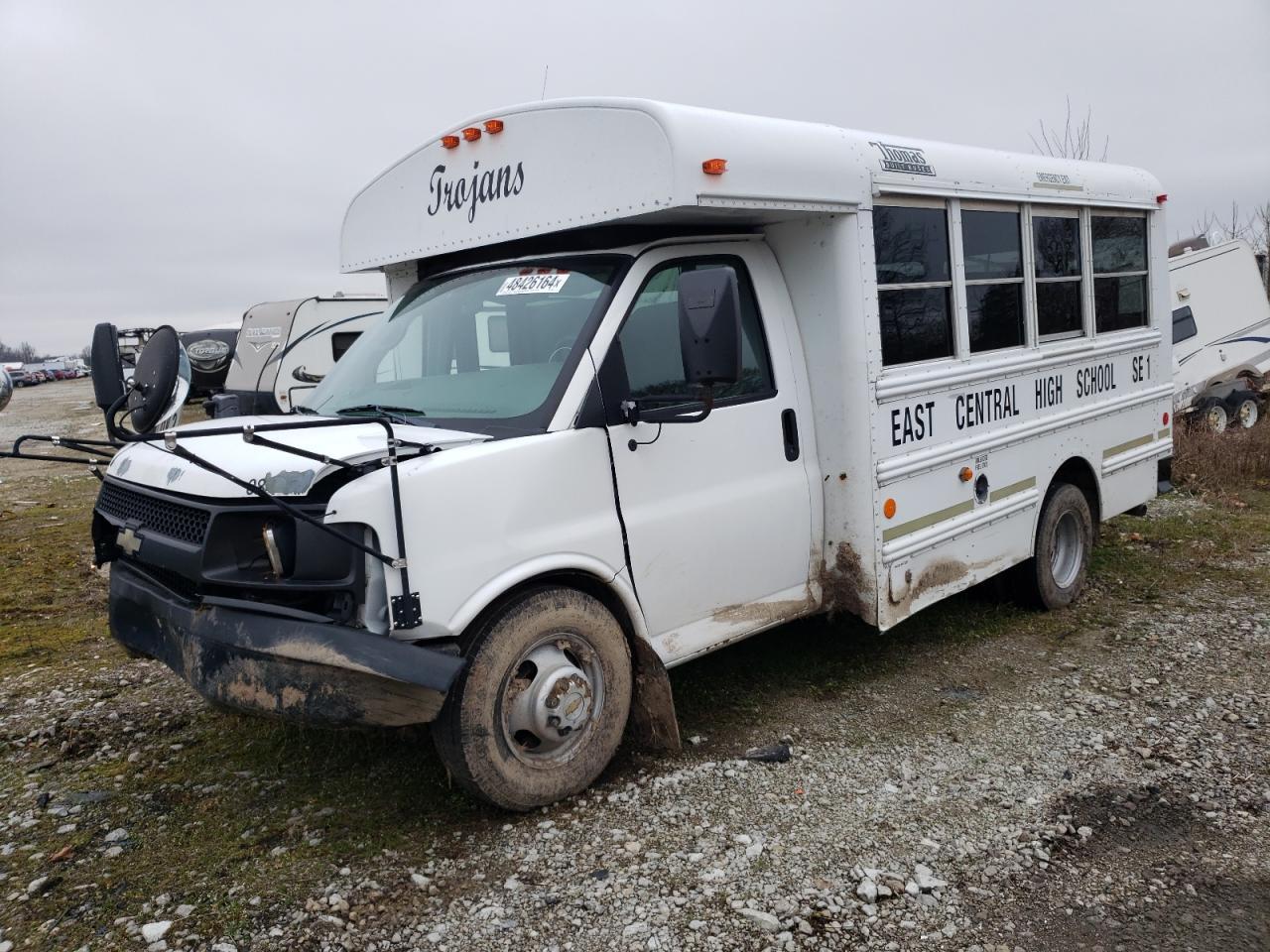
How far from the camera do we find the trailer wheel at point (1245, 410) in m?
15.6

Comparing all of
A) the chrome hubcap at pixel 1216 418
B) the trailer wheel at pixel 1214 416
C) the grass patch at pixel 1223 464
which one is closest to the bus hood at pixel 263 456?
the grass patch at pixel 1223 464

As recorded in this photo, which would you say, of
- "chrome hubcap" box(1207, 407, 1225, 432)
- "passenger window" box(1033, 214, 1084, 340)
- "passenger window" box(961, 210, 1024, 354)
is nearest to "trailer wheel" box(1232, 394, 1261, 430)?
"chrome hubcap" box(1207, 407, 1225, 432)

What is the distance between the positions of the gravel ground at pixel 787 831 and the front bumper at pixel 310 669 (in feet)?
2.07

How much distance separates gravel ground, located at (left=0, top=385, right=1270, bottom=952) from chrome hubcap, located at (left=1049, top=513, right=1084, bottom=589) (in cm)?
114

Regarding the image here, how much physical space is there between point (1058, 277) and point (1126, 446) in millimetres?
1532

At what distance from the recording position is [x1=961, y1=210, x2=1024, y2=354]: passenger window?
5.37 meters

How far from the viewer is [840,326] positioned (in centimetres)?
457

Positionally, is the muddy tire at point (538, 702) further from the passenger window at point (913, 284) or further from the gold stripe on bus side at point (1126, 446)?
the gold stripe on bus side at point (1126, 446)

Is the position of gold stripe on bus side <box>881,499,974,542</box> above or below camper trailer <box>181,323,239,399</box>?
below

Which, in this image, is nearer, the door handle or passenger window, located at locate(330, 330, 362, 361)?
the door handle

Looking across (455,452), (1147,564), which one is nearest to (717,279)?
(455,452)

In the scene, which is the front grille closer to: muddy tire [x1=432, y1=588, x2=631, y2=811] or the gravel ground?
muddy tire [x1=432, y1=588, x2=631, y2=811]

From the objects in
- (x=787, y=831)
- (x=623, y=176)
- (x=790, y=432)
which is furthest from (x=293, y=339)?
(x=787, y=831)

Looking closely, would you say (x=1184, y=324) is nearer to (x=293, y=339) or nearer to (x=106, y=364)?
(x=293, y=339)
